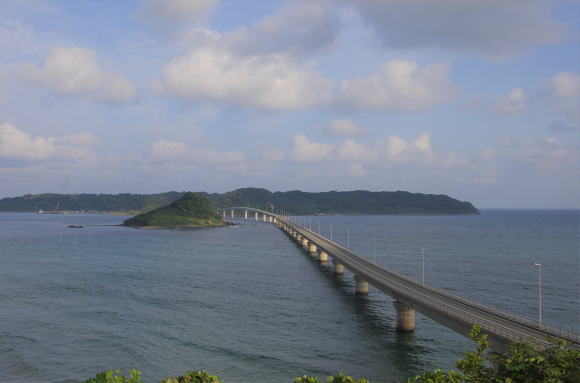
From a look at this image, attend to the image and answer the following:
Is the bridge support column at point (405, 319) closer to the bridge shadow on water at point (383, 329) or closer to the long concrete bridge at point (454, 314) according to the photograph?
the long concrete bridge at point (454, 314)

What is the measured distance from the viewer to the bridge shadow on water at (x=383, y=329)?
142 ft

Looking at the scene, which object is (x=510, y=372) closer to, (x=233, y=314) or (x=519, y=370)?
(x=519, y=370)

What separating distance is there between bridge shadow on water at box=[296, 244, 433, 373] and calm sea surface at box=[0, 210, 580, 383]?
20 centimetres

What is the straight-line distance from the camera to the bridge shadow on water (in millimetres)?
43219

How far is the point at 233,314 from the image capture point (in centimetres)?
5875

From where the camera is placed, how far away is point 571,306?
65000mm

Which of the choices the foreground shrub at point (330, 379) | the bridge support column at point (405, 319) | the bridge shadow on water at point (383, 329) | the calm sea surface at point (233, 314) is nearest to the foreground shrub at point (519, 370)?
the foreground shrub at point (330, 379)

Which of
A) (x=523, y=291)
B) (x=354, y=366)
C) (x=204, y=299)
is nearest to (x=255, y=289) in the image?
(x=204, y=299)

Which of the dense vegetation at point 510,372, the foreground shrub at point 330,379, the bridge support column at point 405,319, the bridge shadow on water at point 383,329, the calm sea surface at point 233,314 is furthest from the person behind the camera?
the bridge support column at point 405,319

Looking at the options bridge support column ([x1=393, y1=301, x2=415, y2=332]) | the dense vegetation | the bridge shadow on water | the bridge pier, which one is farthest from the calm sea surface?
the dense vegetation

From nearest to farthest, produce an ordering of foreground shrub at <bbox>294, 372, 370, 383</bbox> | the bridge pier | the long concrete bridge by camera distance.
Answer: foreground shrub at <bbox>294, 372, 370, 383</bbox>, the long concrete bridge, the bridge pier

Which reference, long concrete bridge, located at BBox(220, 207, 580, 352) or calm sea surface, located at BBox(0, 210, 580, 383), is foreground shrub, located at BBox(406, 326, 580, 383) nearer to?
long concrete bridge, located at BBox(220, 207, 580, 352)

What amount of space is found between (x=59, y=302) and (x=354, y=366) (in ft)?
157

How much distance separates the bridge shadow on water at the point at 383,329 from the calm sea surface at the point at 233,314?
0.20 metres
